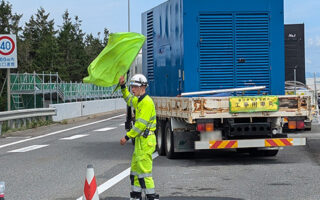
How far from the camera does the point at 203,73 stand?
1472 centimetres

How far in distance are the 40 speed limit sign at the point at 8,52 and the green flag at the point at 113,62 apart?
16.8 metres

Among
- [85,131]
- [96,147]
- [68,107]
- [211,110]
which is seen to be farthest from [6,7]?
[211,110]

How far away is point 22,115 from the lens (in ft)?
86.5

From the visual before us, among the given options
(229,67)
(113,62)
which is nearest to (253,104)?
(229,67)

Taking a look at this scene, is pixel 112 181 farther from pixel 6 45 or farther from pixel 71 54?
pixel 71 54

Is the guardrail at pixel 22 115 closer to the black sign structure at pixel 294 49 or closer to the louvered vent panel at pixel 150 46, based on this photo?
the louvered vent panel at pixel 150 46

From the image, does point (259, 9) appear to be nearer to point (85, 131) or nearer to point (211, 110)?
point (211, 110)

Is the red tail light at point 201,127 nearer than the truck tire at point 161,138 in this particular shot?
Yes

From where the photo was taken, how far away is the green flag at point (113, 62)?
37.2 feet

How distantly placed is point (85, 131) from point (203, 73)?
1186cm

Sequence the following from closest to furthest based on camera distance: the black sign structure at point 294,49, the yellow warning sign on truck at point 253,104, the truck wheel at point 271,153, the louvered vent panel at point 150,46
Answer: the yellow warning sign on truck at point 253,104, the truck wheel at point 271,153, the louvered vent panel at point 150,46, the black sign structure at point 294,49

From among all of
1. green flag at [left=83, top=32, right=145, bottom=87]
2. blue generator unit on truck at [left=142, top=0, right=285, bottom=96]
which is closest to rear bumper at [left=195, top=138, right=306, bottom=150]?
blue generator unit on truck at [left=142, top=0, right=285, bottom=96]

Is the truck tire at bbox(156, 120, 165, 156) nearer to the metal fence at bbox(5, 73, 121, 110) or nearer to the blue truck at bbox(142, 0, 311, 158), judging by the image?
the blue truck at bbox(142, 0, 311, 158)

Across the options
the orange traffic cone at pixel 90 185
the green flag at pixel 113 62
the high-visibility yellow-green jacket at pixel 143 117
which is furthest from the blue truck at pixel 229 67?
the orange traffic cone at pixel 90 185
